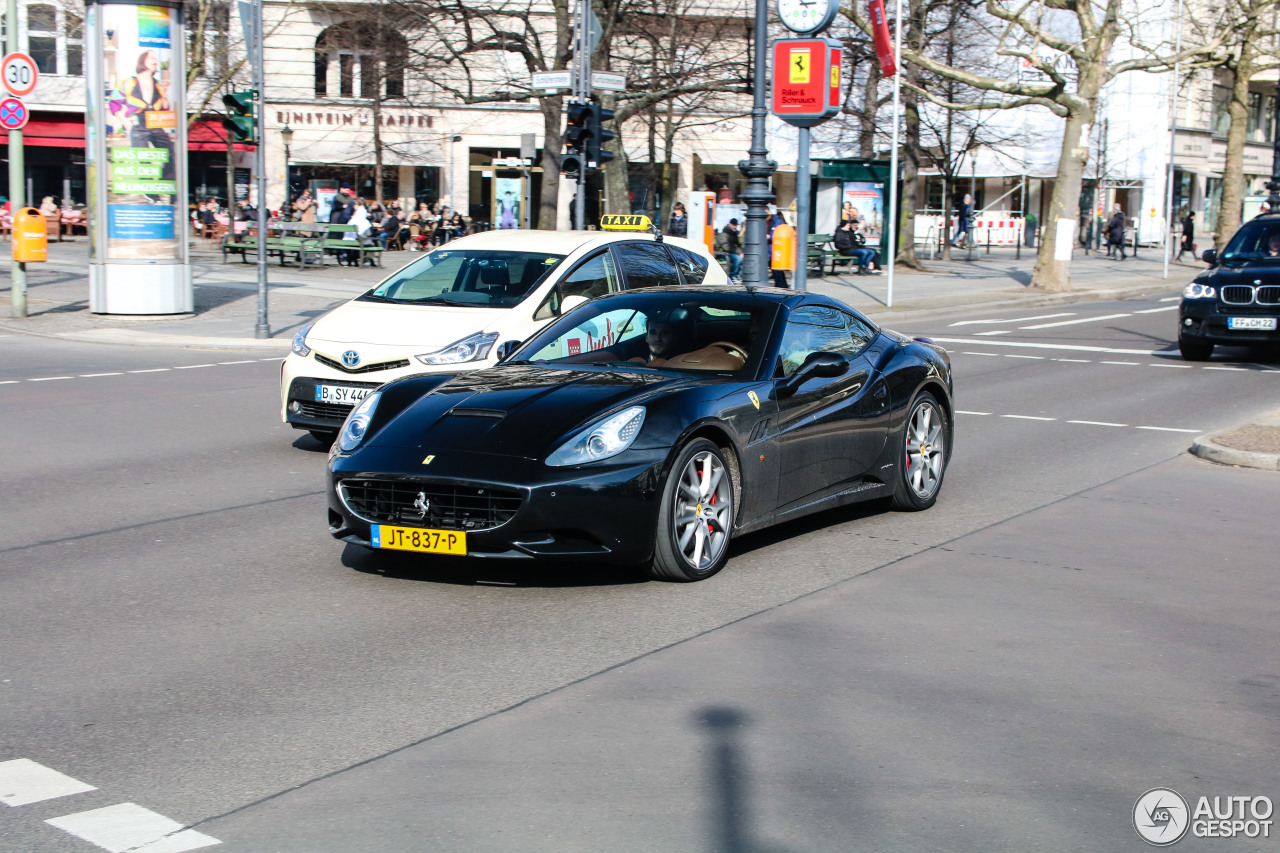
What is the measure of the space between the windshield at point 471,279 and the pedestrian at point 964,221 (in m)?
36.8

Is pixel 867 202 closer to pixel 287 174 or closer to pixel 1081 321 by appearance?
pixel 1081 321

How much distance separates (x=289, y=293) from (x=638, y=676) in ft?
71.4

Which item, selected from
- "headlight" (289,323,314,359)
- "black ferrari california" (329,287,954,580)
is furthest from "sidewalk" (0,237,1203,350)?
"black ferrari california" (329,287,954,580)

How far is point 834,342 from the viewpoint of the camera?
8.31m

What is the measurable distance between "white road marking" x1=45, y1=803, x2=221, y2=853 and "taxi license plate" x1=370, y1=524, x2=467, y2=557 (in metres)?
2.48

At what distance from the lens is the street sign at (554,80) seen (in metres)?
20.7

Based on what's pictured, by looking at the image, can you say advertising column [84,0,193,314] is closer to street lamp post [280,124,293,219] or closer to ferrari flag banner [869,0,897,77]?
ferrari flag banner [869,0,897,77]

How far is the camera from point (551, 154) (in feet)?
103

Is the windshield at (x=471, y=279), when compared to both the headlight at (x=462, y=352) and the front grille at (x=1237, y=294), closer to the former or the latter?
the headlight at (x=462, y=352)

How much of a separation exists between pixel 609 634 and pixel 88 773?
227 centimetres

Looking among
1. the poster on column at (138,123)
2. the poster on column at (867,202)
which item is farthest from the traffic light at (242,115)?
the poster on column at (867,202)

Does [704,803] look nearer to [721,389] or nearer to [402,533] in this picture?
[402,533]

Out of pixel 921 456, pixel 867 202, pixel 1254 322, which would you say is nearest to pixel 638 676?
pixel 921 456

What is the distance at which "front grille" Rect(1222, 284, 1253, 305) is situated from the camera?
17.7m
